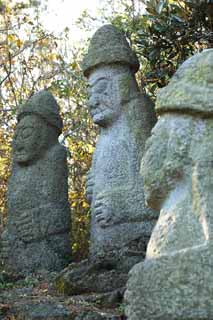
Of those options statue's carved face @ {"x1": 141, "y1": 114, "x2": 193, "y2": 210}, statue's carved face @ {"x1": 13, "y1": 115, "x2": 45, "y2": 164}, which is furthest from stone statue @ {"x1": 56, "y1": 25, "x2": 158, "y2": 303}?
statue's carved face @ {"x1": 141, "y1": 114, "x2": 193, "y2": 210}

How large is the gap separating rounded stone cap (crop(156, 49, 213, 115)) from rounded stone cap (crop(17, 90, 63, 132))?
15.9 ft

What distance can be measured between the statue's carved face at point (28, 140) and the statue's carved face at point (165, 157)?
4694mm

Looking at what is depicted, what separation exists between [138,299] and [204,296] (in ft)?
1.11

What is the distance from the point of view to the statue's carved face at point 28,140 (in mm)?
8359

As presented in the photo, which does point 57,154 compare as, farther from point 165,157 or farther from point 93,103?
point 165,157

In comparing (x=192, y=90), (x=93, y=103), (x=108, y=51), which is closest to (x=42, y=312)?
(x=192, y=90)

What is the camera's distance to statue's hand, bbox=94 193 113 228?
284 inches

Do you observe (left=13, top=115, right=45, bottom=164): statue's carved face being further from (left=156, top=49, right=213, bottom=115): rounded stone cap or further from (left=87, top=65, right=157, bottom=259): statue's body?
(left=156, top=49, right=213, bottom=115): rounded stone cap

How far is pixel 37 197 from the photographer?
8109 millimetres

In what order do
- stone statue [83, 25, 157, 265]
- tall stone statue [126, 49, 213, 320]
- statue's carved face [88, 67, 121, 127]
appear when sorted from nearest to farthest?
1. tall stone statue [126, 49, 213, 320]
2. stone statue [83, 25, 157, 265]
3. statue's carved face [88, 67, 121, 127]

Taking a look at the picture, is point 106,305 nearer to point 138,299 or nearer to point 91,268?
point 91,268

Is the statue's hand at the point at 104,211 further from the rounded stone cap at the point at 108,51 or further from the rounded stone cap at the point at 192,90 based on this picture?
the rounded stone cap at the point at 192,90

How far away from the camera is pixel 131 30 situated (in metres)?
11.4

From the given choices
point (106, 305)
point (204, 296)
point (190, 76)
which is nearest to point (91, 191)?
point (106, 305)
